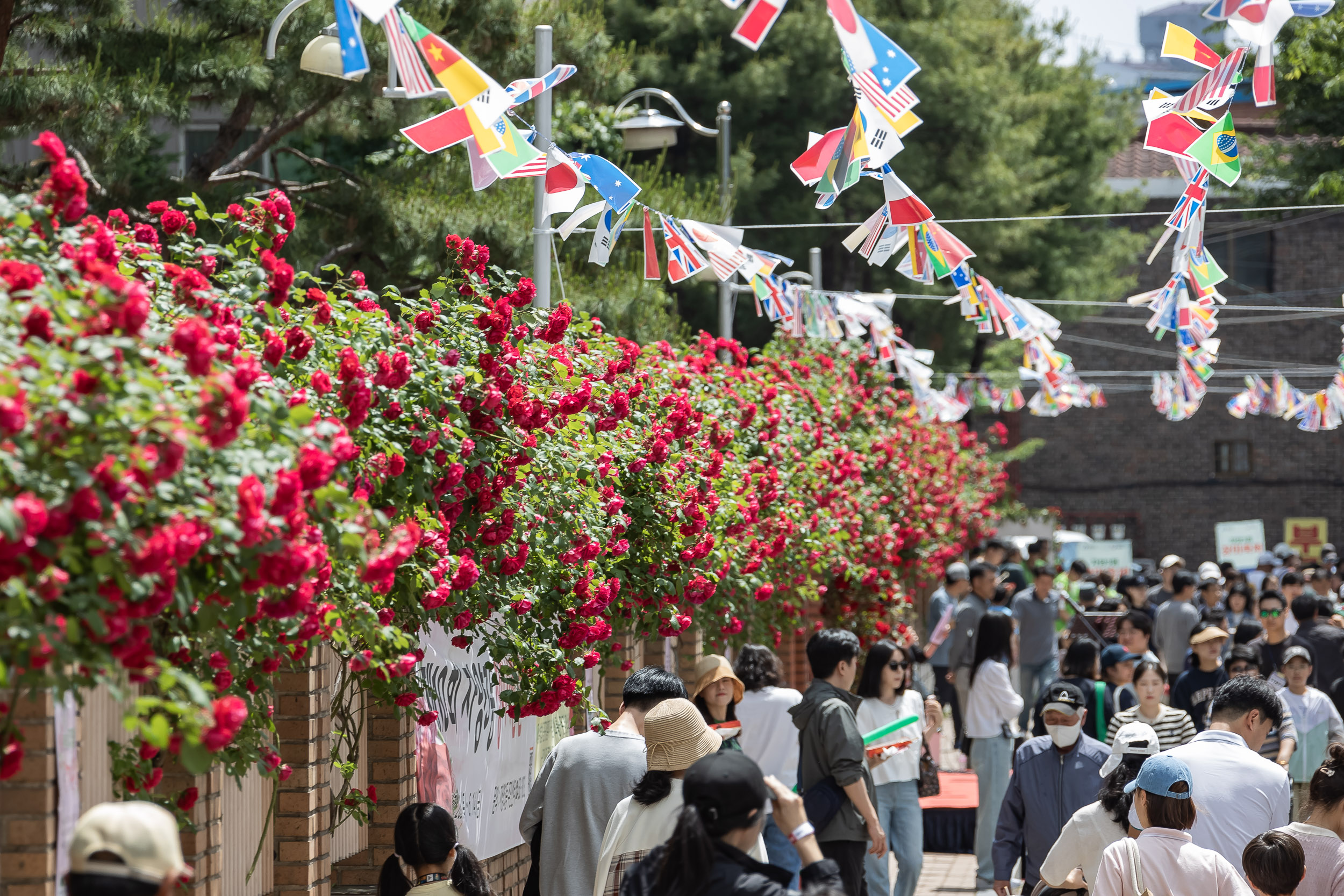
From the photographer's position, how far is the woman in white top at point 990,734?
31.7 feet

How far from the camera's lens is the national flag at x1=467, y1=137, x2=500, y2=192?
5742 mm

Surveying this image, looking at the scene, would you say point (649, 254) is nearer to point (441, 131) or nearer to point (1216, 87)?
point (441, 131)

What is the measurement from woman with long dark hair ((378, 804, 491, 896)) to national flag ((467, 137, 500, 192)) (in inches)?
92.9

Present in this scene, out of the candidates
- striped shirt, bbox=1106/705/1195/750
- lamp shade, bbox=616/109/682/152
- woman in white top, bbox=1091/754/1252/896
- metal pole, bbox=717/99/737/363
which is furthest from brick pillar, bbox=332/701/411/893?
metal pole, bbox=717/99/737/363

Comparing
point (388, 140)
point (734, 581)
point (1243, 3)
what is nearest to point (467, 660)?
point (734, 581)

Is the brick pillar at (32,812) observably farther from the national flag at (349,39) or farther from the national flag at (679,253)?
the national flag at (679,253)

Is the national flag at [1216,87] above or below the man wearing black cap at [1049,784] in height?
above

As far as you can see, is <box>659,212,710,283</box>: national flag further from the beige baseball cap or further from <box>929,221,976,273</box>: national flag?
the beige baseball cap

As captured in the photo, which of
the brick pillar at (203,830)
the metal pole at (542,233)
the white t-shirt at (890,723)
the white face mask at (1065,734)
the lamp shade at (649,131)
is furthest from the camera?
the lamp shade at (649,131)

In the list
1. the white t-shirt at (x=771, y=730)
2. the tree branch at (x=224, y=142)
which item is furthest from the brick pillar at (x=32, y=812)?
the tree branch at (x=224, y=142)

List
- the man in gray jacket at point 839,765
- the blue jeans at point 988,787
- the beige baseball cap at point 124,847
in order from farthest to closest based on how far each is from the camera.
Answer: the blue jeans at point 988,787
the man in gray jacket at point 839,765
the beige baseball cap at point 124,847

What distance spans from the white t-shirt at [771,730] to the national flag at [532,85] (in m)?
3.28

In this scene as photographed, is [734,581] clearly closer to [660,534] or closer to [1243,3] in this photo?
[660,534]

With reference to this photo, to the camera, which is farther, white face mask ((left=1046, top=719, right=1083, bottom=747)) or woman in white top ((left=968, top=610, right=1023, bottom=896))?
woman in white top ((left=968, top=610, right=1023, bottom=896))
